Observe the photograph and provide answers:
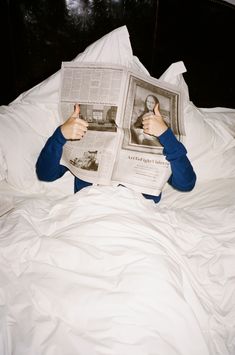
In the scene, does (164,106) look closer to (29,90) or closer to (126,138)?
(126,138)

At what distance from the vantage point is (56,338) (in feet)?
1.87

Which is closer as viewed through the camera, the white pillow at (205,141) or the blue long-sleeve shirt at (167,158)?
the blue long-sleeve shirt at (167,158)

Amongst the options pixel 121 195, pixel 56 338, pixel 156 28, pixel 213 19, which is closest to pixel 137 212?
pixel 121 195

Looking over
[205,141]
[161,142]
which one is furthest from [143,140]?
[205,141]

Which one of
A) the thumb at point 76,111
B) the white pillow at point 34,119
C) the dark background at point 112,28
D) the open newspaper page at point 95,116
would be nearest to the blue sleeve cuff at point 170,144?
the open newspaper page at point 95,116

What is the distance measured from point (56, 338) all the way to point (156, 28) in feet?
3.66

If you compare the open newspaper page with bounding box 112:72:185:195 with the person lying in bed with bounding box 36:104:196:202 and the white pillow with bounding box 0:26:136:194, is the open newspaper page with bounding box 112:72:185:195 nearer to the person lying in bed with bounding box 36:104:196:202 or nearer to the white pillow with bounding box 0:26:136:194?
the person lying in bed with bounding box 36:104:196:202

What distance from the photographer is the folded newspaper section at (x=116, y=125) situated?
957mm

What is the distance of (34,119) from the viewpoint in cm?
113

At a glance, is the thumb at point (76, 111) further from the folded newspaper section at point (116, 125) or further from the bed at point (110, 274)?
the bed at point (110, 274)

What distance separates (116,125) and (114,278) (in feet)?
1.64

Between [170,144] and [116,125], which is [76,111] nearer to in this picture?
[116,125]

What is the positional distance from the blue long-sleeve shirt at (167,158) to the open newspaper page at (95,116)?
46mm

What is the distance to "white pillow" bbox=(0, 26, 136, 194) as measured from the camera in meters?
1.09
